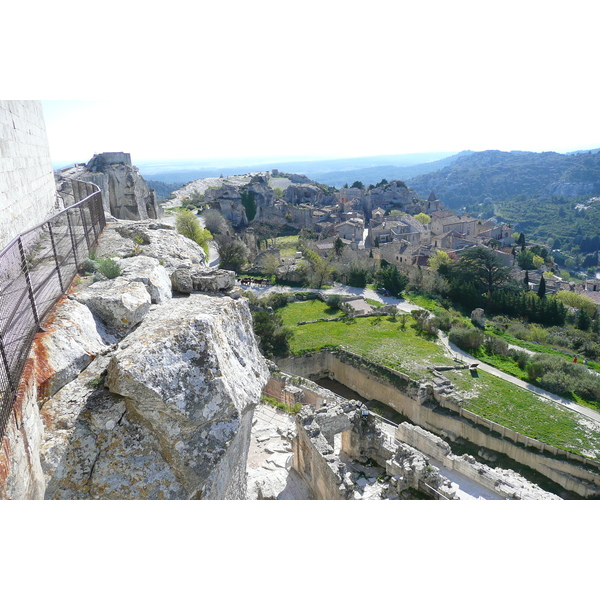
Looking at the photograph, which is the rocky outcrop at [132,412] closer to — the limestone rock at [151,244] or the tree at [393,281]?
the limestone rock at [151,244]

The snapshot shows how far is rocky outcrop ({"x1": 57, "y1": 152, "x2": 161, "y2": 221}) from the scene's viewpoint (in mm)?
26806

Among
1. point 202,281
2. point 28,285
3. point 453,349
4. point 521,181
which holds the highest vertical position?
point 28,285

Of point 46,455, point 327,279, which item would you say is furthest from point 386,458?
point 327,279

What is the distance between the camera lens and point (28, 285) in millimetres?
4641

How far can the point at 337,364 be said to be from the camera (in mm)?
24094

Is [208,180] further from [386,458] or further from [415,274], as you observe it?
[386,458]

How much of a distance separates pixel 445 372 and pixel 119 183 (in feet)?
76.5

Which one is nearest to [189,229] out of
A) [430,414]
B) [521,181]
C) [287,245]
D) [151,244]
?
[430,414]

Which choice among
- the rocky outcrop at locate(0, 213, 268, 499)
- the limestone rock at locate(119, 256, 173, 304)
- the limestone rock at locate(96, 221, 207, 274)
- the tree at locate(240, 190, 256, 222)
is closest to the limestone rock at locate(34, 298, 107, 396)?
the rocky outcrop at locate(0, 213, 268, 499)

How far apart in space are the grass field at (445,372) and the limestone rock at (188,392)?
16.1m

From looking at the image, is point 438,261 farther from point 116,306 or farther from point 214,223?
point 116,306

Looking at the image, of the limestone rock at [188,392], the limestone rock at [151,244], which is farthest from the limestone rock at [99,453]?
the limestone rock at [151,244]

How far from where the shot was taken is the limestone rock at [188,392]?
433 centimetres

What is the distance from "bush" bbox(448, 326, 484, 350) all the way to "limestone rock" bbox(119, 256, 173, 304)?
21705 millimetres
